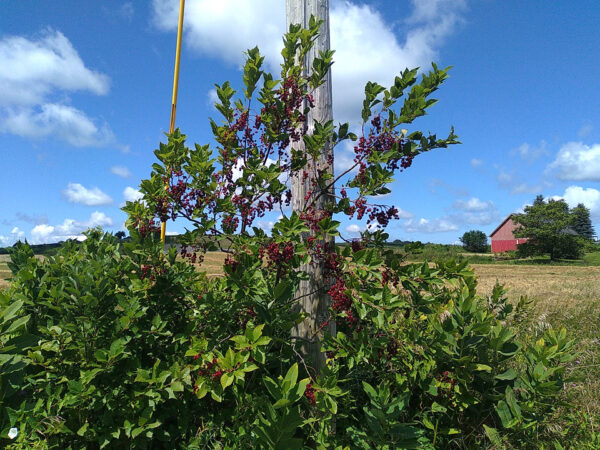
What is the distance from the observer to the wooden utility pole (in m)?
2.73

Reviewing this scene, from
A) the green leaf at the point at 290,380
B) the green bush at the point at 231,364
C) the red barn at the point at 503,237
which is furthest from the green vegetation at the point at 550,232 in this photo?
the green leaf at the point at 290,380

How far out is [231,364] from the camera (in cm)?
212

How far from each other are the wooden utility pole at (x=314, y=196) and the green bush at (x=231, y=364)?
170 millimetres

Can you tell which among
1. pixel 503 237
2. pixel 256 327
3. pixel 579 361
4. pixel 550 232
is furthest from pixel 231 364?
pixel 503 237

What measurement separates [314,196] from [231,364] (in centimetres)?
128

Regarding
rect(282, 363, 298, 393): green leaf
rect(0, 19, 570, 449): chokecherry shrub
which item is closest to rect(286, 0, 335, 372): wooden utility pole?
rect(0, 19, 570, 449): chokecherry shrub

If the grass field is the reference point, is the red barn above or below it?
above

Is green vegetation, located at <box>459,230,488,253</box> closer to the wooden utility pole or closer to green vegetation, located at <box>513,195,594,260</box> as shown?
green vegetation, located at <box>513,195,594,260</box>

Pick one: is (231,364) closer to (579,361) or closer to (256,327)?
(256,327)

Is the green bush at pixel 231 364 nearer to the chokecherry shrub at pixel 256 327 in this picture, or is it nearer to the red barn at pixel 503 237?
the chokecherry shrub at pixel 256 327

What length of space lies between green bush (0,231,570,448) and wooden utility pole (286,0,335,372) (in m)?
0.17

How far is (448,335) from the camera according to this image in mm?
2736

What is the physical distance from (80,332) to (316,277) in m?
1.56

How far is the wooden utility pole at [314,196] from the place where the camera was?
2734mm
